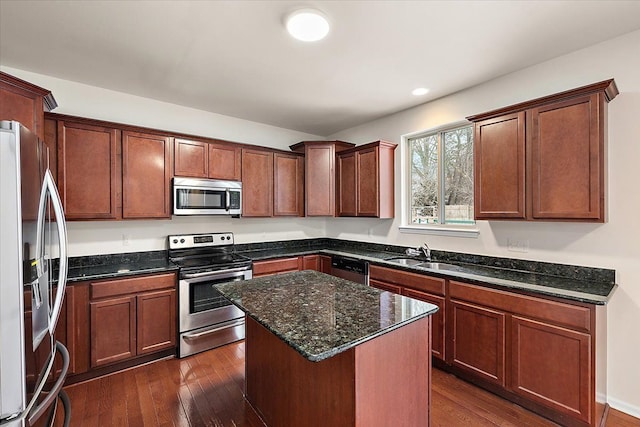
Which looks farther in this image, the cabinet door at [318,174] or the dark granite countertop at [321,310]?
the cabinet door at [318,174]

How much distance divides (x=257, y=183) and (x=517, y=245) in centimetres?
301

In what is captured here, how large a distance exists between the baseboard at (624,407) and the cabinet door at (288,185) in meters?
3.55

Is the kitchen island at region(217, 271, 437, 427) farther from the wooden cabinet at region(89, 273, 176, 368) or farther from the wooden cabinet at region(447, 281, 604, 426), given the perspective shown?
the wooden cabinet at region(89, 273, 176, 368)

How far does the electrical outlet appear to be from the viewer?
2.70m

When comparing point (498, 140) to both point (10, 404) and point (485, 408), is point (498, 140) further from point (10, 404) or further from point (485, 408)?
point (10, 404)

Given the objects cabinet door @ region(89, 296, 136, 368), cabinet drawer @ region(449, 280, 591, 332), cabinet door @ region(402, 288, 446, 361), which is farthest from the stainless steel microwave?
cabinet drawer @ region(449, 280, 591, 332)

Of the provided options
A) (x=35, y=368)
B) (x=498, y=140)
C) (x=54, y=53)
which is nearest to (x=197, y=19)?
(x=54, y=53)

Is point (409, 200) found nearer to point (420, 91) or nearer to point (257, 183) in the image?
point (420, 91)

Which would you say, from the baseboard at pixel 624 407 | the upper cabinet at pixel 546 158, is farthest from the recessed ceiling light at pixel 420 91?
the baseboard at pixel 624 407

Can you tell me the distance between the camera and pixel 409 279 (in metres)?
2.97

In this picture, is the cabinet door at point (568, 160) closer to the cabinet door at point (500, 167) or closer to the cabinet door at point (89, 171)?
the cabinet door at point (500, 167)

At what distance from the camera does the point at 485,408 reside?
88.1 inches

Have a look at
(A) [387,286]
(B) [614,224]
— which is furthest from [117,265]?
(B) [614,224]

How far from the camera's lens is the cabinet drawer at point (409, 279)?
2.75 m
